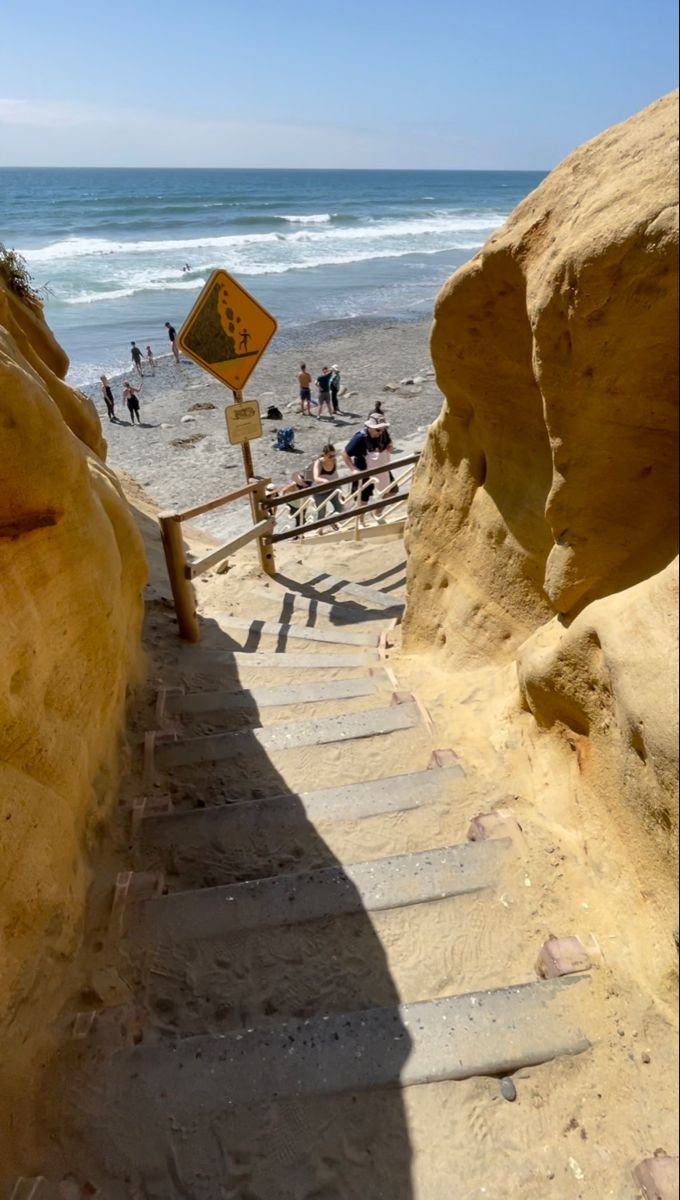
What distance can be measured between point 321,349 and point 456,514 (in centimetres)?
1917

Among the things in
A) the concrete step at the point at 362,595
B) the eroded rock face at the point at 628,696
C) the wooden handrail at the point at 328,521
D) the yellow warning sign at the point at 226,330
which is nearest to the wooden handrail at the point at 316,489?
the wooden handrail at the point at 328,521

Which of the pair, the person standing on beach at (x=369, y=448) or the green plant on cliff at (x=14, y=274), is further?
the person standing on beach at (x=369, y=448)

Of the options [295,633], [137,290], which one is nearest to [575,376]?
[295,633]

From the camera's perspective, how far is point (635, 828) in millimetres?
2262

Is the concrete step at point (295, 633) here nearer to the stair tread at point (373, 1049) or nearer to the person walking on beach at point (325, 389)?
the stair tread at point (373, 1049)

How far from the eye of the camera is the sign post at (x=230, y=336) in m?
5.66

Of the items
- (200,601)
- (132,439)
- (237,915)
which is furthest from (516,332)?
(132,439)

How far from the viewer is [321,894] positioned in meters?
2.68

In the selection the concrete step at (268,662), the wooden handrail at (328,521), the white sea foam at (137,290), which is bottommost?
the concrete step at (268,662)

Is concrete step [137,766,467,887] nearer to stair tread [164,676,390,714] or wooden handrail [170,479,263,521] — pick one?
stair tread [164,676,390,714]

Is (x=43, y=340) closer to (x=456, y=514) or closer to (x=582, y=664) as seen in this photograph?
(x=456, y=514)

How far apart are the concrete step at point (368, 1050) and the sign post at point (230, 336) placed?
476 cm

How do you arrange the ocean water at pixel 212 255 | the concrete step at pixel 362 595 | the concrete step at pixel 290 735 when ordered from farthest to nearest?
1. the ocean water at pixel 212 255
2. the concrete step at pixel 362 595
3. the concrete step at pixel 290 735

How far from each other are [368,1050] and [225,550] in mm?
4401
